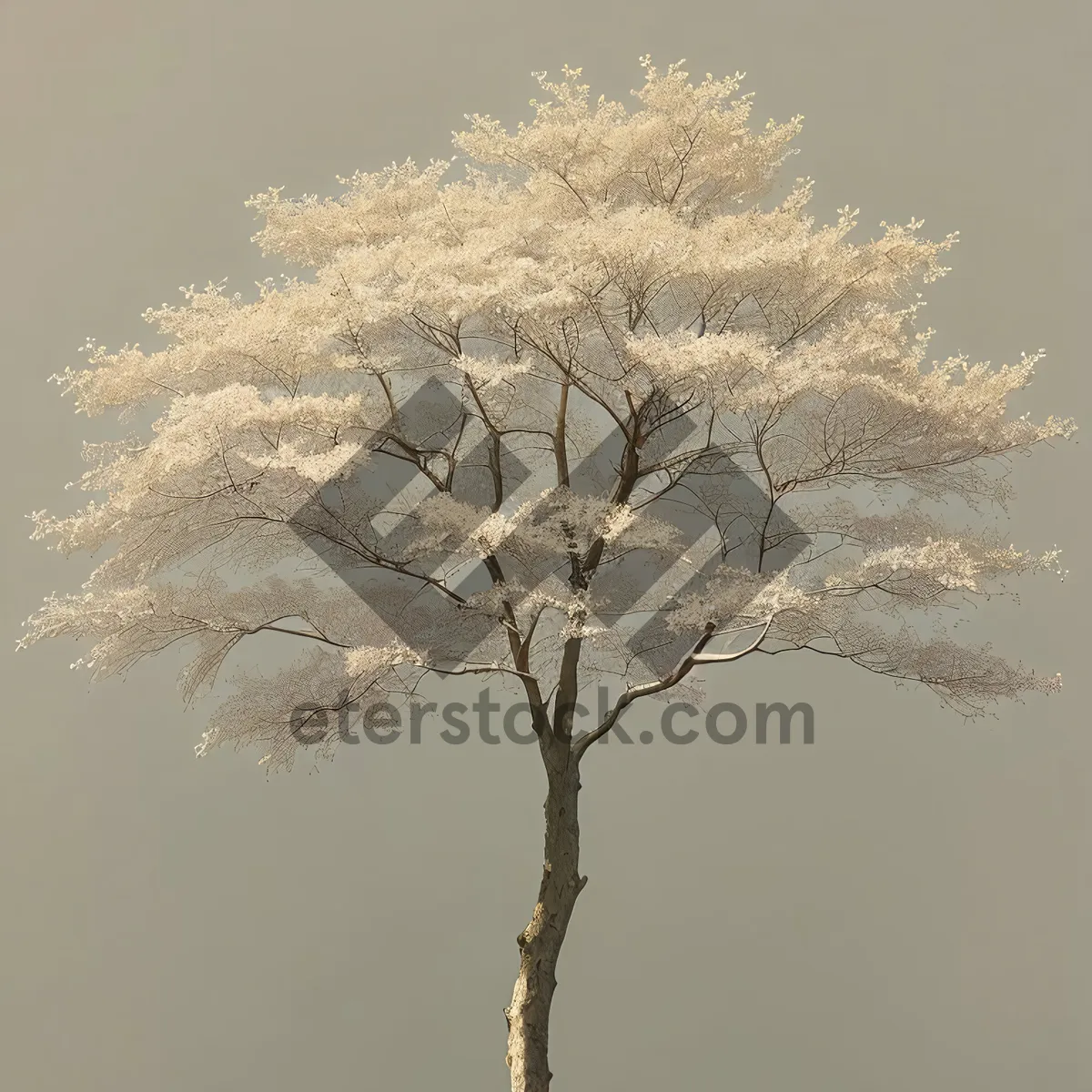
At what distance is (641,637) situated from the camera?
661 cm

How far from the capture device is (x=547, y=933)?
6.29 m

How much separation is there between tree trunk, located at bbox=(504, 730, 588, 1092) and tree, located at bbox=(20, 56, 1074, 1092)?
0.6 inches

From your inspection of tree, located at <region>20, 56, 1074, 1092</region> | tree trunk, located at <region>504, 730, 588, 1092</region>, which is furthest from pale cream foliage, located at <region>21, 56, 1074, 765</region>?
tree trunk, located at <region>504, 730, 588, 1092</region>

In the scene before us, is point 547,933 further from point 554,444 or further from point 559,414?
point 559,414

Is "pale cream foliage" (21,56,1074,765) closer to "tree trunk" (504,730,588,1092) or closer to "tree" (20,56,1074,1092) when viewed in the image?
"tree" (20,56,1074,1092)

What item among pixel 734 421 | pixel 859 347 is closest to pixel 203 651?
pixel 734 421

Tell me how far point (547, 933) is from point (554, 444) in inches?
99.5

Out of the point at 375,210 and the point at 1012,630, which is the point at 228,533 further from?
the point at 1012,630

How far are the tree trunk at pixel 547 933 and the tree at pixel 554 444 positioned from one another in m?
0.01

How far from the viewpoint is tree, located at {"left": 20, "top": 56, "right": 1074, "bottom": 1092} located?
5637 mm

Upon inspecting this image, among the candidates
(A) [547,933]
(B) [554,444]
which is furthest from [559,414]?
(A) [547,933]

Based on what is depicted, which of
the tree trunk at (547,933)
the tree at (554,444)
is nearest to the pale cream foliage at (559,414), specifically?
the tree at (554,444)

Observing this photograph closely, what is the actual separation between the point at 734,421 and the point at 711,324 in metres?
0.52

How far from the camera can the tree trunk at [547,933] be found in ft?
20.3
